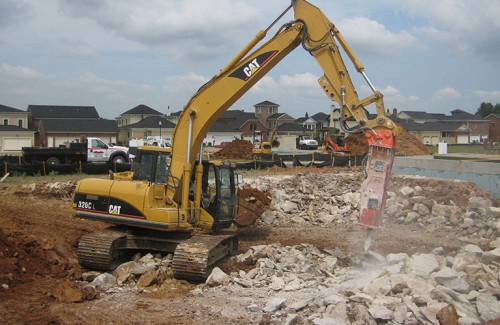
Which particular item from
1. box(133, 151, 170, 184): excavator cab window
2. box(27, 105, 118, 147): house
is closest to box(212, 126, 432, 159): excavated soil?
box(27, 105, 118, 147): house

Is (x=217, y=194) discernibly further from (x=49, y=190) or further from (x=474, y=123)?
(x=474, y=123)

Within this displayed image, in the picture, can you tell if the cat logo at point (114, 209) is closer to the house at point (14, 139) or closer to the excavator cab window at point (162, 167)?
the excavator cab window at point (162, 167)

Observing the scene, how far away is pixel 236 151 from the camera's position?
130ft

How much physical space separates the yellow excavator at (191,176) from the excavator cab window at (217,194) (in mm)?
29

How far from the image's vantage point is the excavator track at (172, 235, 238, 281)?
28.2 feet

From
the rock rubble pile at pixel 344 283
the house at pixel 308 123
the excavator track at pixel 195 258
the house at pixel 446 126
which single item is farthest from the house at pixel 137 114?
the excavator track at pixel 195 258

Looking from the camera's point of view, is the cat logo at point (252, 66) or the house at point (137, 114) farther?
the house at point (137, 114)

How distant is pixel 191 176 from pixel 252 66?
2.36 m

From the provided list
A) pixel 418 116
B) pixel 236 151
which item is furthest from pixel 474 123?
pixel 236 151

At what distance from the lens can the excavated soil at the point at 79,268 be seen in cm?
710

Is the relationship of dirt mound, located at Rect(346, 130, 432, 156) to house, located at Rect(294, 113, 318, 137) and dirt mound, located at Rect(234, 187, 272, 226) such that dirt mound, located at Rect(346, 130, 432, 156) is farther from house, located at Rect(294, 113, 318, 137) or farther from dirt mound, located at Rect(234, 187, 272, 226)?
house, located at Rect(294, 113, 318, 137)

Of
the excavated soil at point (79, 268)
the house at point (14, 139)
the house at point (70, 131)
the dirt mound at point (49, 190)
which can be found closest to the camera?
the excavated soil at point (79, 268)

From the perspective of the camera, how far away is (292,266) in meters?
9.39

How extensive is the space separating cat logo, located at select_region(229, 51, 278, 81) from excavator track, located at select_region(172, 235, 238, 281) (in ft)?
9.94
